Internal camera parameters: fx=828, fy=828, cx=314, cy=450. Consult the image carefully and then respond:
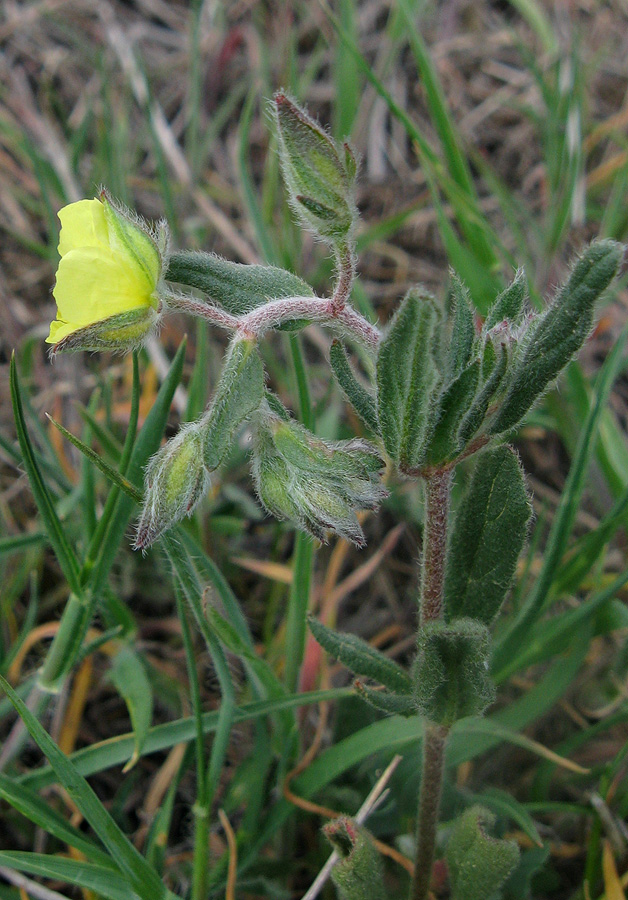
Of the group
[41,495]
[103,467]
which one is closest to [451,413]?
[103,467]

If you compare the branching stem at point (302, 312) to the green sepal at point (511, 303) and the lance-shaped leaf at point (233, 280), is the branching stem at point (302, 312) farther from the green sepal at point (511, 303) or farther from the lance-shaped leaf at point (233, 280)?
the green sepal at point (511, 303)

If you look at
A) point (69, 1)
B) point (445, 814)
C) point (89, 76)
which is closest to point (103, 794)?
point (445, 814)

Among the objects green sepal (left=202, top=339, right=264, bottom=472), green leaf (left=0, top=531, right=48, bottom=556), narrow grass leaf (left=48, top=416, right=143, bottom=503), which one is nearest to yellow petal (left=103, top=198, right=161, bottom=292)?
green sepal (left=202, top=339, right=264, bottom=472)

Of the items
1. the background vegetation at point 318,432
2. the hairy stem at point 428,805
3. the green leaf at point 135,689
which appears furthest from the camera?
the background vegetation at point 318,432

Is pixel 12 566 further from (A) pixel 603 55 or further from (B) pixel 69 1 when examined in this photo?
(A) pixel 603 55

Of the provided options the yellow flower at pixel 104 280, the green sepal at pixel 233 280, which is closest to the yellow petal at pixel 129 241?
the yellow flower at pixel 104 280

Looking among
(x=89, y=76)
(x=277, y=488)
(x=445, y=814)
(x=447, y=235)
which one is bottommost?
(x=445, y=814)
